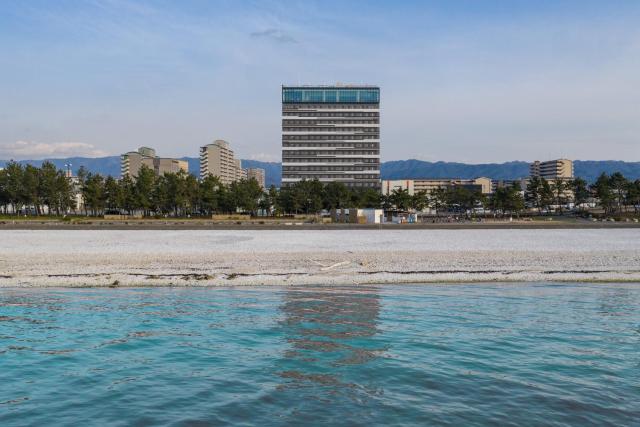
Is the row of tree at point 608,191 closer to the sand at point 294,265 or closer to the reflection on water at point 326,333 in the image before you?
the sand at point 294,265

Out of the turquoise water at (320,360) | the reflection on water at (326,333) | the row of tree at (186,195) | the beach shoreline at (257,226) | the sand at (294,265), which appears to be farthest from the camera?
the row of tree at (186,195)

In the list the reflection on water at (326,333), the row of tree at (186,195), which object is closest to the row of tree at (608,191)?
the row of tree at (186,195)

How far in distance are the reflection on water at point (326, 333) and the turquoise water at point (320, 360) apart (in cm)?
→ 6

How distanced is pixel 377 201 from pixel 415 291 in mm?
128942

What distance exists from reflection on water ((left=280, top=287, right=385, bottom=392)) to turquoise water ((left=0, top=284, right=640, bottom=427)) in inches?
2.5

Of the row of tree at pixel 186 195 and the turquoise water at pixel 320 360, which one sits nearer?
the turquoise water at pixel 320 360

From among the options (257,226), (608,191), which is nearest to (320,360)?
(257,226)

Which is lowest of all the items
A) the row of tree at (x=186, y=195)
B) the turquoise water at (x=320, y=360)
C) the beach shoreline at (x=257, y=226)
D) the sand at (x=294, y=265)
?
the turquoise water at (x=320, y=360)

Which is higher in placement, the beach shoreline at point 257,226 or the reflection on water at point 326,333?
the beach shoreline at point 257,226

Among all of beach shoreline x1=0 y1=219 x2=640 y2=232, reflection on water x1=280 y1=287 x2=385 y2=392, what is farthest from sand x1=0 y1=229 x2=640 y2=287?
beach shoreline x1=0 y1=219 x2=640 y2=232

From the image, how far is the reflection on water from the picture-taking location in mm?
11859

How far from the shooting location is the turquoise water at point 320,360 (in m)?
9.59

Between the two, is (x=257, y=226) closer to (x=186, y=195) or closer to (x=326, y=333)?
(x=186, y=195)

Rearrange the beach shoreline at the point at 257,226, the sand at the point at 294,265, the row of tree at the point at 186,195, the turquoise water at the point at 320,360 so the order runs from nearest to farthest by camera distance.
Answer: the turquoise water at the point at 320,360 → the sand at the point at 294,265 → the beach shoreline at the point at 257,226 → the row of tree at the point at 186,195
